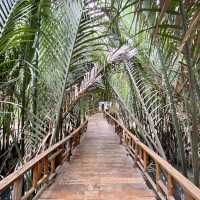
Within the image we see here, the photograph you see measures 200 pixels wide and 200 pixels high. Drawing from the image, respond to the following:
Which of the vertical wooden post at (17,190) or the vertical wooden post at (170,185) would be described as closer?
the vertical wooden post at (17,190)

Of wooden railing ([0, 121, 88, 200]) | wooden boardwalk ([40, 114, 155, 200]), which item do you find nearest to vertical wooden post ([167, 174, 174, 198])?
wooden boardwalk ([40, 114, 155, 200])

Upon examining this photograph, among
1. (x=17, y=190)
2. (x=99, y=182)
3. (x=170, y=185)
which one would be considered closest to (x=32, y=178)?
(x=17, y=190)

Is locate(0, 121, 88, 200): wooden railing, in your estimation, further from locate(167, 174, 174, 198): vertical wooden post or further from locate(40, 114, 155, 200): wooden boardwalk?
locate(167, 174, 174, 198): vertical wooden post

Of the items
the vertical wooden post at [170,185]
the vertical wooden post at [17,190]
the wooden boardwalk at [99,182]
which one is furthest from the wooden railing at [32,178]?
the vertical wooden post at [170,185]

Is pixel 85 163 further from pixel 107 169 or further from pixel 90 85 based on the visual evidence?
pixel 90 85

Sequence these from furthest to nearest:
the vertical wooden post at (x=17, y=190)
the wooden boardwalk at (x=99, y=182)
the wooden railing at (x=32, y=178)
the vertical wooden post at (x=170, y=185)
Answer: the wooden boardwalk at (x=99, y=182), the vertical wooden post at (x=170, y=185), the vertical wooden post at (x=17, y=190), the wooden railing at (x=32, y=178)

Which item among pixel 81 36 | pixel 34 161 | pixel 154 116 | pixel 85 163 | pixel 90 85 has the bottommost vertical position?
pixel 85 163

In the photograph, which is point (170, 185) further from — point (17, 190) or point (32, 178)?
point (32, 178)

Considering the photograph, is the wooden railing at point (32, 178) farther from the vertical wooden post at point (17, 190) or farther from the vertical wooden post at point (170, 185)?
the vertical wooden post at point (170, 185)

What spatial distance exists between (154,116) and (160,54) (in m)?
2.45

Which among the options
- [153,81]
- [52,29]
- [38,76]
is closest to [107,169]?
[153,81]

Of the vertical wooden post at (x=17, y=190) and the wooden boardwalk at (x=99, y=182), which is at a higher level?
the vertical wooden post at (x=17, y=190)

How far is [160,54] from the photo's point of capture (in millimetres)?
3256

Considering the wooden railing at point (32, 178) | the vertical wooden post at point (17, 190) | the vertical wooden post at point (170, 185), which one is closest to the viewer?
the wooden railing at point (32, 178)
